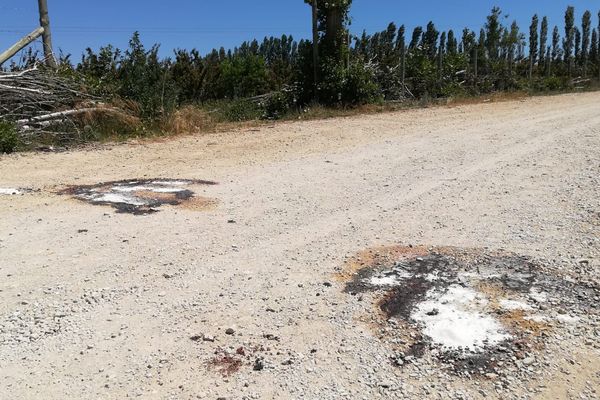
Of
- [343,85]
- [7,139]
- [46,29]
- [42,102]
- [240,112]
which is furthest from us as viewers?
[343,85]

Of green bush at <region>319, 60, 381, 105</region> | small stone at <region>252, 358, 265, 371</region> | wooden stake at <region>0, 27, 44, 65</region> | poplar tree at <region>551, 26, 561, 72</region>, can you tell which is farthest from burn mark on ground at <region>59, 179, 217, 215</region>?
poplar tree at <region>551, 26, 561, 72</region>

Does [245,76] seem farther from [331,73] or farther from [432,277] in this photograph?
[432,277]

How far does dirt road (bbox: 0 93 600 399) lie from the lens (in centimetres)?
282

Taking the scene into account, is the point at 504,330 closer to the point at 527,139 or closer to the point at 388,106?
the point at 527,139

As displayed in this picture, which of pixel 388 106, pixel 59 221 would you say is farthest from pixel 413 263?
pixel 388 106

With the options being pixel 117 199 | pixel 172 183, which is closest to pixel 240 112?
pixel 172 183

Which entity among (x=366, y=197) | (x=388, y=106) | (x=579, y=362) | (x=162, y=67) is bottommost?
(x=579, y=362)

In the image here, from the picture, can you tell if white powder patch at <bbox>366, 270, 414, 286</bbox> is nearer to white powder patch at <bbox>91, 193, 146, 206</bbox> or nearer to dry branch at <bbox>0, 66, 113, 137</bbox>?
white powder patch at <bbox>91, 193, 146, 206</bbox>

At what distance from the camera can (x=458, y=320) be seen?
3.30m

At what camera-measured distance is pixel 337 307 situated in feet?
11.7

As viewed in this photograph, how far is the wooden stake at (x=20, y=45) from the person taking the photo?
11148mm

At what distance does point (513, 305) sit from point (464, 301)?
0.30 metres

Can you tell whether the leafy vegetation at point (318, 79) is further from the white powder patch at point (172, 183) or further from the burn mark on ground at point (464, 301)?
the burn mark on ground at point (464, 301)

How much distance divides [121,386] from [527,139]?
8286mm
